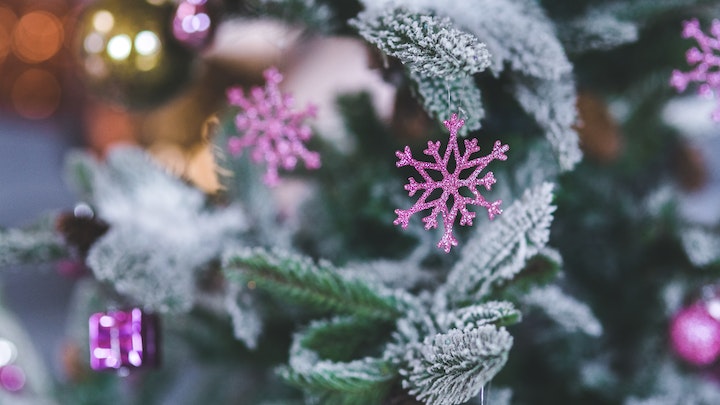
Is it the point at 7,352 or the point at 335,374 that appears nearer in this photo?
the point at 335,374

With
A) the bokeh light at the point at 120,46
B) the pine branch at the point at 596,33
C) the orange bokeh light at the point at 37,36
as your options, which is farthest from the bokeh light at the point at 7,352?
the orange bokeh light at the point at 37,36

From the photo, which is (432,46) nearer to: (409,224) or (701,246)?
(409,224)

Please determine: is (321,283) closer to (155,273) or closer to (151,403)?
(155,273)

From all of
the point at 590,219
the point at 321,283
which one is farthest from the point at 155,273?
the point at 590,219

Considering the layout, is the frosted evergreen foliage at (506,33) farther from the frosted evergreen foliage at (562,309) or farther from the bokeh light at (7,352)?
the bokeh light at (7,352)

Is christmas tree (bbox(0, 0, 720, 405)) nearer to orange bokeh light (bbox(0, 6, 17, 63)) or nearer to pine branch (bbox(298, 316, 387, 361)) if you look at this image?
pine branch (bbox(298, 316, 387, 361))

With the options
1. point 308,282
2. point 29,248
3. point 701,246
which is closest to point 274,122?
point 308,282

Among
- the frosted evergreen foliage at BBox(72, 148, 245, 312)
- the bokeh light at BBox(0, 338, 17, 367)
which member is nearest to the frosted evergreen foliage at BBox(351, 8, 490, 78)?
the frosted evergreen foliage at BBox(72, 148, 245, 312)
